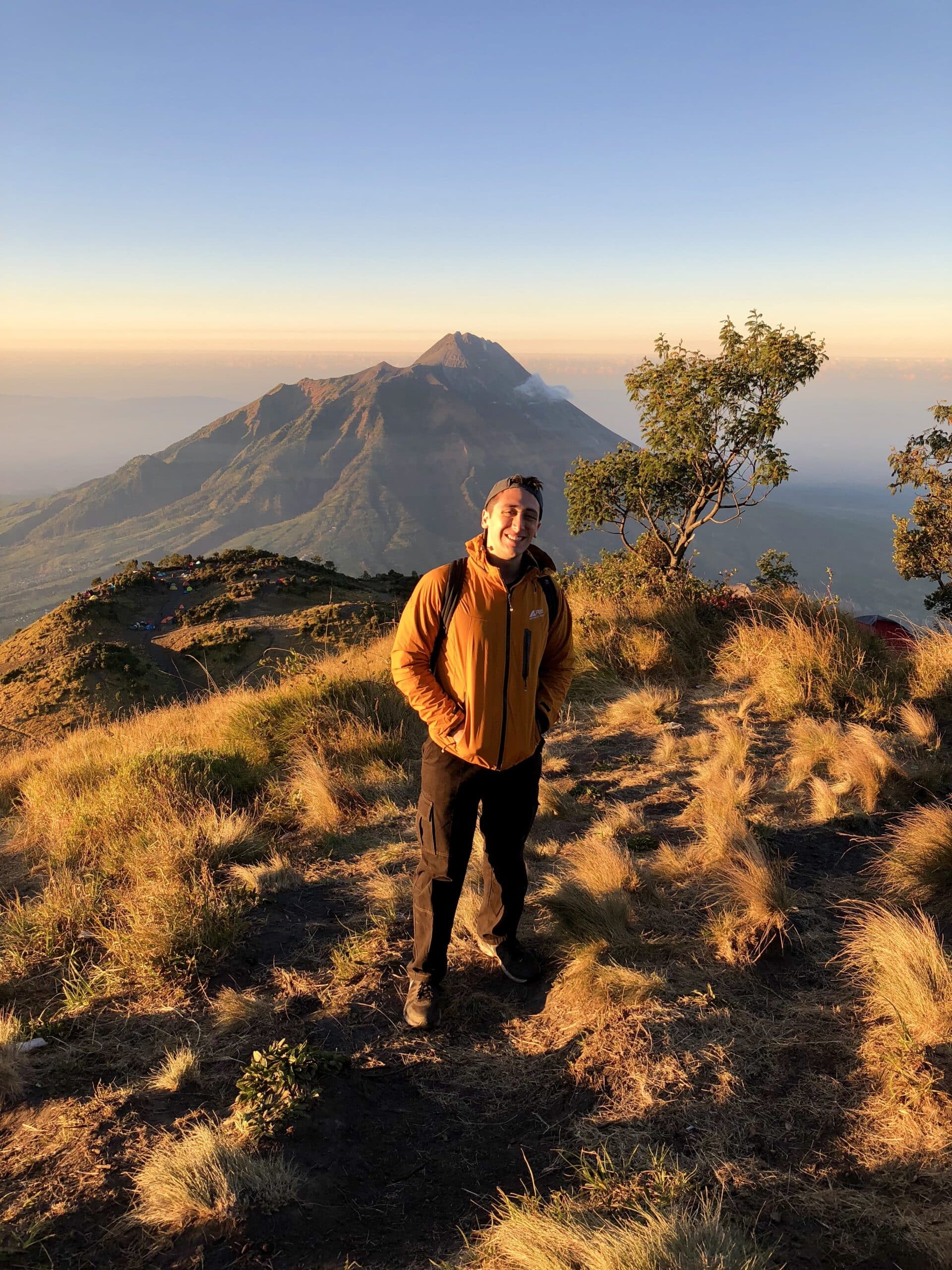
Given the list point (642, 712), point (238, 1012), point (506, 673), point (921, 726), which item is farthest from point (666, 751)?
point (238, 1012)

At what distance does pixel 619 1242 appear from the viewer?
1887 mm

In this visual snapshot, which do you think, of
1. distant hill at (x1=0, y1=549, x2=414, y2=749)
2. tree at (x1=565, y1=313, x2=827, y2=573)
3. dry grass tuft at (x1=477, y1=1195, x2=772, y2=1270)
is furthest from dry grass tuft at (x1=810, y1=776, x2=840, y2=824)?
distant hill at (x1=0, y1=549, x2=414, y2=749)

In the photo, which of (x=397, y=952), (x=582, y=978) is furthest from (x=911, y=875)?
(x=397, y=952)

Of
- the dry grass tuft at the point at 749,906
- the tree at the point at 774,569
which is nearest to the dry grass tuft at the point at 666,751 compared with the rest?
the dry grass tuft at the point at 749,906

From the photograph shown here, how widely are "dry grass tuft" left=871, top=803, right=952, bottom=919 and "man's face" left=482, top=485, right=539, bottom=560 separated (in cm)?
A: 298

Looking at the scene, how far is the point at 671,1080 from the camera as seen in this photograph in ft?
8.89

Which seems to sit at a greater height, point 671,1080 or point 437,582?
point 437,582

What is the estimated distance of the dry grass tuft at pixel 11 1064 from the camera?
9.13ft

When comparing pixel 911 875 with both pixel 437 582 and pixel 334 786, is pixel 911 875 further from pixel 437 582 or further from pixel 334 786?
pixel 334 786

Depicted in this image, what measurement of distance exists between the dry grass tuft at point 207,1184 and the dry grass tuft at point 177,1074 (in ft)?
1.36

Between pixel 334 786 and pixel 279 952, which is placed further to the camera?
pixel 334 786

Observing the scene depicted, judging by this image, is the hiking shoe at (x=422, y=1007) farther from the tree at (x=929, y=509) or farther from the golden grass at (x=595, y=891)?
the tree at (x=929, y=509)

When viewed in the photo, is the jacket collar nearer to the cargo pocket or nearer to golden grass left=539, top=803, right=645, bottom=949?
the cargo pocket

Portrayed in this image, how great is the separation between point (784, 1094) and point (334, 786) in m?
3.88
